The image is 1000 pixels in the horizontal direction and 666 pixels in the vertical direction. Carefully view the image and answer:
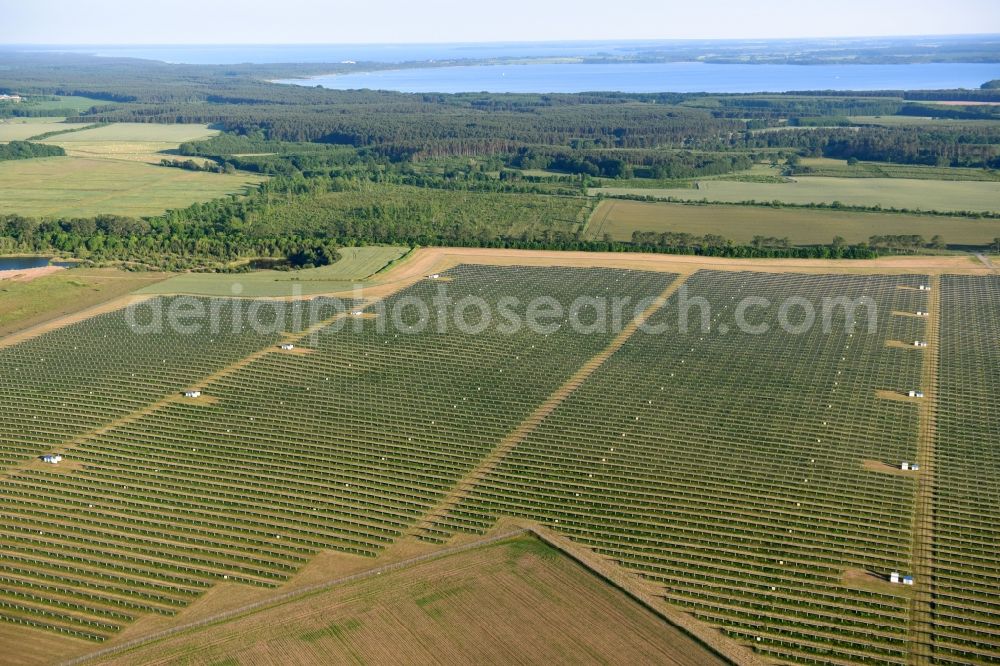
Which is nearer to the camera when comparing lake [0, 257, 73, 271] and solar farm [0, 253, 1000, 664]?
solar farm [0, 253, 1000, 664]

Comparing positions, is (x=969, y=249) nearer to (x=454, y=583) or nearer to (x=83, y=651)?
(x=454, y=583)

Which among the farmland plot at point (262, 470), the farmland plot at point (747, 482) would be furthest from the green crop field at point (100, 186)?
the farmland plot at point (747, 482)

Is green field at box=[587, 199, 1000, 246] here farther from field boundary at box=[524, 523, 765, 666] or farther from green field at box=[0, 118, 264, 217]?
field boundary at box=[524, 523, 765, 666]

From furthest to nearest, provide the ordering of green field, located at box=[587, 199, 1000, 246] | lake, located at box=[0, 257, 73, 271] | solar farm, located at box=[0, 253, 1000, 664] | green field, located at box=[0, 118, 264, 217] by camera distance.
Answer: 1. green field, located at box=[0, 118, 264, 217]
2. green field, located at box=[587, 199, 1000, 246]
3. lake, located at box=[0, 257, 73, 271]
4. solar farm, located at box=[0, 253, 1000, 664]

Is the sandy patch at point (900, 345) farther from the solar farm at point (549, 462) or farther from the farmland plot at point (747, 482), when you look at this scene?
the solar farm at point (549, 462)

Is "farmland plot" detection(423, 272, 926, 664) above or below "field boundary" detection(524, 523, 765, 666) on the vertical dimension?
above

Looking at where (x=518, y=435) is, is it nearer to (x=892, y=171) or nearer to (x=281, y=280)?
(x=281, y=280)

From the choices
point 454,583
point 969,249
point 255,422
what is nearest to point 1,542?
point 255,422

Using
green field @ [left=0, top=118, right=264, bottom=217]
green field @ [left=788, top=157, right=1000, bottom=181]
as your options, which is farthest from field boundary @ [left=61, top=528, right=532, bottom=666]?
green field @ [left=788, top=157, right=1000, bottom=181]
